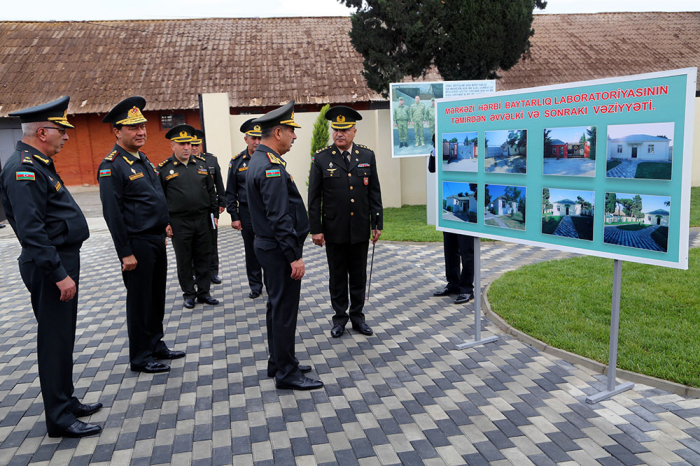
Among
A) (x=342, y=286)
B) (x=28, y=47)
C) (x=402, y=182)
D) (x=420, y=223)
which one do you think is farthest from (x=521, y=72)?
(x=28, y=47)

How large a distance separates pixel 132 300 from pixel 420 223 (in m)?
8.15

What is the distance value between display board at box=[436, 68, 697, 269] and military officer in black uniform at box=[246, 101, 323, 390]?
1.62 meters

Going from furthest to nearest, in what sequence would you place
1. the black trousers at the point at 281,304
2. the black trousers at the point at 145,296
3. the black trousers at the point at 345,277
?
the black trousers at the point at 345,277 < the black trousers at the point at 145,296 < the black trousers at the point at 281,304

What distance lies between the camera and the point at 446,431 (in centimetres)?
343

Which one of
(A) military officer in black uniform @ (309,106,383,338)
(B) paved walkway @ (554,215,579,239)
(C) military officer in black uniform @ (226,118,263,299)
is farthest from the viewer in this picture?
(C) military officer in black uniform @ (226,118,263,299)

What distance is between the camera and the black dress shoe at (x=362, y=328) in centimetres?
524

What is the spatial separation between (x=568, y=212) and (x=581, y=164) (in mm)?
369

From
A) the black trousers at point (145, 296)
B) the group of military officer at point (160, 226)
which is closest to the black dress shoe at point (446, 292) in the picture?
the group of military officer at point (160, 226)

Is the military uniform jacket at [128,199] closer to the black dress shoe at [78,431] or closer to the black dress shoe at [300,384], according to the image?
the black dress shoe at [78,431]

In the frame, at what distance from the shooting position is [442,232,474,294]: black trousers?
6234 mm

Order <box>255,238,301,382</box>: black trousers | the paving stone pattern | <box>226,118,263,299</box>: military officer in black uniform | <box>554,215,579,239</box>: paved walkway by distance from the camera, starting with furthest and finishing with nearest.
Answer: <box>226,118,263,299</box>: military officer in black uniform → <box>255,238,301,382</box>: black trousers → <box>554,215,579,239</box>: paved walkway → the paving stone pattern

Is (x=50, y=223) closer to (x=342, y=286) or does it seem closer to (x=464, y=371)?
(x=342, y=286)

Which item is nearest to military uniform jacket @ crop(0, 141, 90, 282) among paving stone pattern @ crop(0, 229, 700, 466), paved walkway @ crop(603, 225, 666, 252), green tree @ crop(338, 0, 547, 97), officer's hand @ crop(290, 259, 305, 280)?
paving stone pattern @ crop(0, 229, 700, 466)

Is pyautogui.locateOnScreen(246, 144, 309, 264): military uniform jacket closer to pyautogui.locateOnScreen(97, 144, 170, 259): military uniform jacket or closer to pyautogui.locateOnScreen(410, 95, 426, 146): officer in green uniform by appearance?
pyautogui.locateOnScreen(97, 144, 170, 259): military uniform jacket
